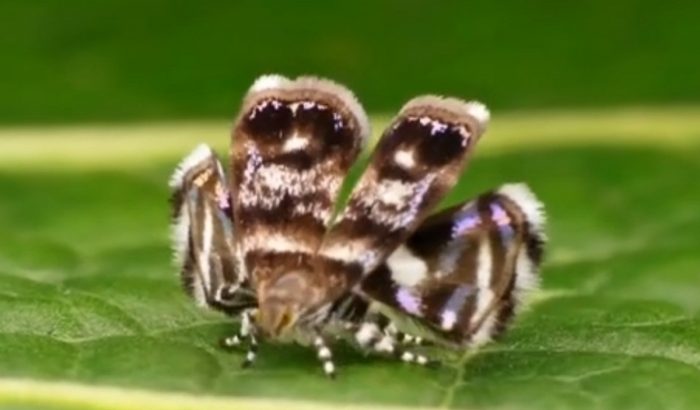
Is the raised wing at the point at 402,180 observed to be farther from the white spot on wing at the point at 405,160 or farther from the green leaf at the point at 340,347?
the green leaf at the point at 340,347

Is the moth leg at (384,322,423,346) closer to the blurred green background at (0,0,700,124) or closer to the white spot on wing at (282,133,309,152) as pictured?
the white spot on wing at (282,133,309,152)

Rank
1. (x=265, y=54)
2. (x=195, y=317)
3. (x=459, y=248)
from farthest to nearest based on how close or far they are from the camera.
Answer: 1. (x=265, y=54)
2. (x=195, y=317)
3. (x=459, y=248)

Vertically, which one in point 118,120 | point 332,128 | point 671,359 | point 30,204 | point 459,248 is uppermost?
point 118,120

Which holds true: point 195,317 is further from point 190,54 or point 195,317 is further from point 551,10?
point 551,10

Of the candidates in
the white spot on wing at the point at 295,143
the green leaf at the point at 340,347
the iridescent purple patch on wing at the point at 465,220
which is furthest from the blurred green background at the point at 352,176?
the white spot on wing at the point at 295,143

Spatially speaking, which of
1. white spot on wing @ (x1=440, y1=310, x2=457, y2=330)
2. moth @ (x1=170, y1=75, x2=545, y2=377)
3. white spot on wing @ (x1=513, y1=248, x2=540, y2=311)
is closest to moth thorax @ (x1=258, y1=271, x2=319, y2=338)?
moth @ (x1=170, y1=75, x2=545, y2=377)

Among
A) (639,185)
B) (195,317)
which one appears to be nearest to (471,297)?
(195,317)

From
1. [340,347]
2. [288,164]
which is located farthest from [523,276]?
[288,164]
